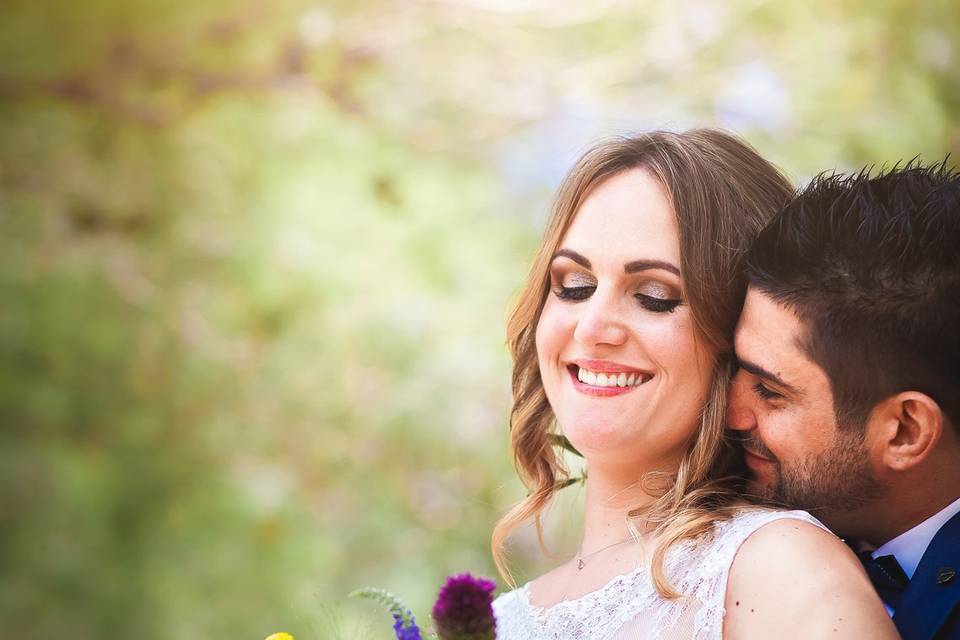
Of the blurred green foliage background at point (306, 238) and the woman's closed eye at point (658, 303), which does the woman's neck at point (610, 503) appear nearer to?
the woman's closed eye at point (658, 303)

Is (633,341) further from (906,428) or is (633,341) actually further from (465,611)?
(465,611)

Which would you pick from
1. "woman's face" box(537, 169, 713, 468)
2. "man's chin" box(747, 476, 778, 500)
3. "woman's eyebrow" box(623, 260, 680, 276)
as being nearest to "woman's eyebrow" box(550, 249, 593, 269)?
"woman's face" box(537, 169, 713, 468)

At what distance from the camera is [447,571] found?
5.17 metres

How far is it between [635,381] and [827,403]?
38 cm

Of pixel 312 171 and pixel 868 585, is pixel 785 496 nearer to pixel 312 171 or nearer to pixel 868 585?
pixel 868 585

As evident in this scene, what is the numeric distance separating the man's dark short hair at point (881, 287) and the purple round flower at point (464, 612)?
680 mm

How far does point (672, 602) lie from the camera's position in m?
1.78

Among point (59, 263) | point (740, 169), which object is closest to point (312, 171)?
point (59, 263)

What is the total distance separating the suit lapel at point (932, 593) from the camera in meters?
1.54

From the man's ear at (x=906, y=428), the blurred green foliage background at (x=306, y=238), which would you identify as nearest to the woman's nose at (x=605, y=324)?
the man's ear at (x=906, y=428)

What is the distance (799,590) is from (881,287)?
1.57 ft

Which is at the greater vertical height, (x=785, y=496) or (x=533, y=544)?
(x=533, y=544)

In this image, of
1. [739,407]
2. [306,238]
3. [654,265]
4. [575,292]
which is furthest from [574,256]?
[306,238]

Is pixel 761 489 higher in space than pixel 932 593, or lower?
higher
